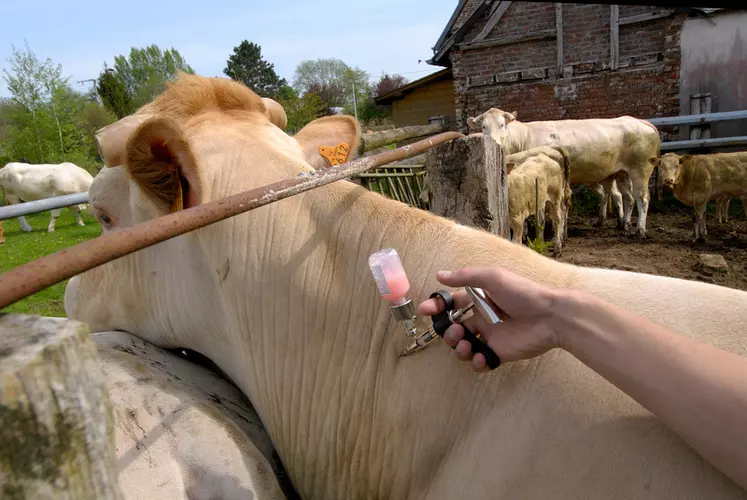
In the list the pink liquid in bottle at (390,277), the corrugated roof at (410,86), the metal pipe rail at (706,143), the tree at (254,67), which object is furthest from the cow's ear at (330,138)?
the tree at (254,67)

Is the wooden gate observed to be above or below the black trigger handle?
below

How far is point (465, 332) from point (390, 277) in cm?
22

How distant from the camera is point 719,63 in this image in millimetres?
11398

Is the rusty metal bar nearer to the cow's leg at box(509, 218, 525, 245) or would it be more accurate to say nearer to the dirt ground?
the cow's leg at box(509, 218, 525, 245)

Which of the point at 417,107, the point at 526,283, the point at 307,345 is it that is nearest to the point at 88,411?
the point at 526,283

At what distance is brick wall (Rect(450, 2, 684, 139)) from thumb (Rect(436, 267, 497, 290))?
41.6 feet

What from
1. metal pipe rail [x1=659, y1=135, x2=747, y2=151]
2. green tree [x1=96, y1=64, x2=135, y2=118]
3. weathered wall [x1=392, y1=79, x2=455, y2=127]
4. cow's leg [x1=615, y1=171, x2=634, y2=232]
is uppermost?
green tree [x1=96, y1=64, x2=135, y2=118]

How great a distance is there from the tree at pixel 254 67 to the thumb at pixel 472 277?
209 ft

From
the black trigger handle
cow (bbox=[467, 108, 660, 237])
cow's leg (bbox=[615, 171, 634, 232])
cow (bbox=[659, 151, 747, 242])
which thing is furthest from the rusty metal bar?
cow's leg (bbox=[615, 171, 634, 232])

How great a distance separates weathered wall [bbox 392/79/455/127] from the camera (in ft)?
68.9

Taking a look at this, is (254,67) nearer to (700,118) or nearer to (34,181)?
(34,181)

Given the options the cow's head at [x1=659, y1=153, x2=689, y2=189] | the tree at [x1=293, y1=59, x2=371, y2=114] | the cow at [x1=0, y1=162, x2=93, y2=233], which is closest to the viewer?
A: the cow's head at [x1=659, y1=153, x2=689, y2=189]

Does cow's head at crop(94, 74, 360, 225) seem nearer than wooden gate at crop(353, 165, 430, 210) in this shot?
Yes

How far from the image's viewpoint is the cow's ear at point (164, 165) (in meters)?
1.32
